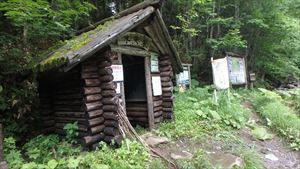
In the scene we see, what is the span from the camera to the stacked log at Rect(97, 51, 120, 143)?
19.9 feet

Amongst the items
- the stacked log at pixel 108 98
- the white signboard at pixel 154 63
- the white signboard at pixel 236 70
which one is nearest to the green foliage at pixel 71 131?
the stacked log at pixel 108 98

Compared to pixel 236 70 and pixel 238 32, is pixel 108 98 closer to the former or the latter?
pixel 236 70

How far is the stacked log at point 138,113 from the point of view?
8055mm

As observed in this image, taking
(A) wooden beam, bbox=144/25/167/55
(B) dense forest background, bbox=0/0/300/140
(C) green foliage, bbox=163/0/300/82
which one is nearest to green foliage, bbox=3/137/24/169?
(B) dense forest background, bbox=0/0/300/140

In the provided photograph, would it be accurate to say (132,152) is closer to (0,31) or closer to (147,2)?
(147,2)

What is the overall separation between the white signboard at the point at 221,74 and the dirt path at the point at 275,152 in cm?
174

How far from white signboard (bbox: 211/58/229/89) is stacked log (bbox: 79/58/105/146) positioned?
15.8ft

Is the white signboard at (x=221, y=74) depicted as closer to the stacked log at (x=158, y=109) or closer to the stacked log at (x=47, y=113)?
the stacked log at (x=158, y=109)

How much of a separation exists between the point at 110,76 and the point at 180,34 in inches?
358

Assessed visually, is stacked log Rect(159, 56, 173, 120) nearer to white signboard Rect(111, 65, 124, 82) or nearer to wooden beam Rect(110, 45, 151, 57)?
wooden beam Rect(110, 45, 151, 57)

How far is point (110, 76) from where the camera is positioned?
611 cm

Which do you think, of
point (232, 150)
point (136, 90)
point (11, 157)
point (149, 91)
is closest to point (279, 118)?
point (232, 150)

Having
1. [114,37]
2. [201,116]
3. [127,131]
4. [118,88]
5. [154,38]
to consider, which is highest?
[154,38]

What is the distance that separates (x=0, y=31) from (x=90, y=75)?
4.05m
